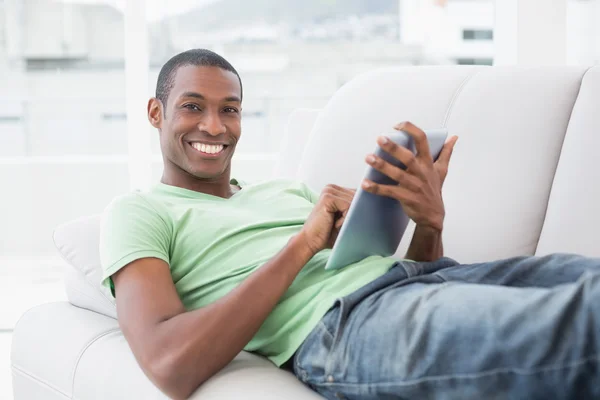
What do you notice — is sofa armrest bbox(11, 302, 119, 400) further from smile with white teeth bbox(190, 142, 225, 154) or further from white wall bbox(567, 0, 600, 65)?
white wall bbox(567, 0, 600, 65)

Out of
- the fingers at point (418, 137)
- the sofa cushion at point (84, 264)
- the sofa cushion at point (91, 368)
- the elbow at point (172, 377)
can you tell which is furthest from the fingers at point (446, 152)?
the sofa cushion at point (84, 264)

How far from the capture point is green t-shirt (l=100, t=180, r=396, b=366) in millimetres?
1239

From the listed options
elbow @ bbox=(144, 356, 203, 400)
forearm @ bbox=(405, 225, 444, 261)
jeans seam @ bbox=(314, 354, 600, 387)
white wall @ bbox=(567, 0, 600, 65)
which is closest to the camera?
jeans seam @ bbox=(314, 354, 600, 387)

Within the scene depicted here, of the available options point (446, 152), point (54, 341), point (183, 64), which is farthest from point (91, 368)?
point (446, 152)

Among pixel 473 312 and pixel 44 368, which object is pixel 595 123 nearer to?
pixel 473 312

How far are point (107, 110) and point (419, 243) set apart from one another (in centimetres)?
359

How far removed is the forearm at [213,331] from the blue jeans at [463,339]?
10 centimetres

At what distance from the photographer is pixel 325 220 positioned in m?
1.26

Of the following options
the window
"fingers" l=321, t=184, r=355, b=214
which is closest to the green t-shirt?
"fingers" l=321, t=184, r=355, b=214

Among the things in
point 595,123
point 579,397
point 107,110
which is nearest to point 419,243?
point 595,123

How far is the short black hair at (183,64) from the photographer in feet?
5.15

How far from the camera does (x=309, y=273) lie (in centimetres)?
131

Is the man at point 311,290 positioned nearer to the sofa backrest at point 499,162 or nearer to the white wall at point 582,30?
the sofa backrest at point 499,162

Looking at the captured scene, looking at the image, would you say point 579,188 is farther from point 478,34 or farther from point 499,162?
point 478,34
